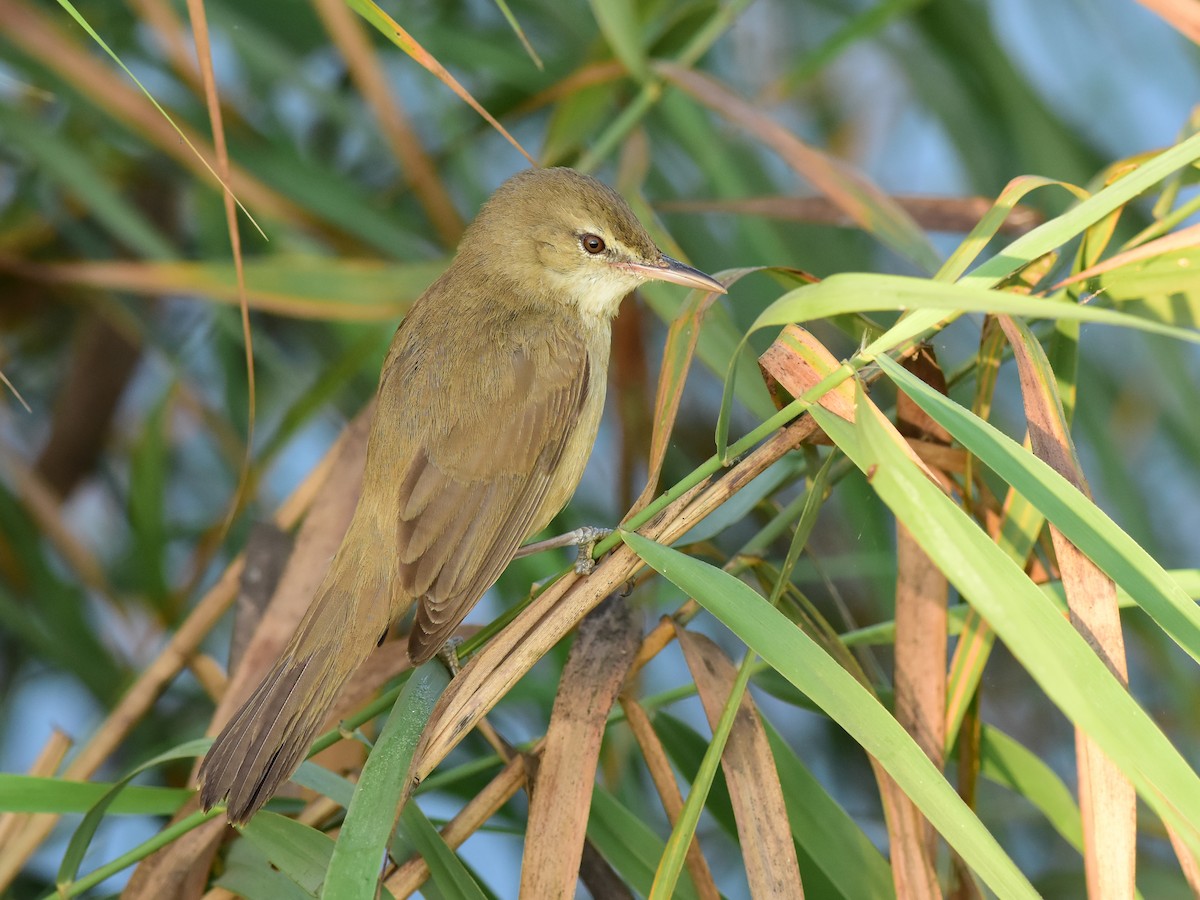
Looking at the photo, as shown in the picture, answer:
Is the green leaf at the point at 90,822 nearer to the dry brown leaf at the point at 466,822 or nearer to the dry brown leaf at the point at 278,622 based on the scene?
the dry brown leaf at the point at 278,622

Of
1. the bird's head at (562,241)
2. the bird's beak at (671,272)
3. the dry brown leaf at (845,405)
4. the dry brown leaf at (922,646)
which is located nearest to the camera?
the dry brown leaf at (845,405)

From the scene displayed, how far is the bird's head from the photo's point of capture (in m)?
2.46

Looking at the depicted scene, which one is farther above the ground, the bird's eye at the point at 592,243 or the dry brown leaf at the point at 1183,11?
the bird's eye at the point at 592,243

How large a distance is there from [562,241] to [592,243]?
2.8 inches

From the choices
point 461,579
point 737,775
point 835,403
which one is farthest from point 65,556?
point 835,403

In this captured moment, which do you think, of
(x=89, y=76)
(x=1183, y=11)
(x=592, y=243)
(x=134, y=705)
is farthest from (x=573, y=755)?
(x=89, y=76)

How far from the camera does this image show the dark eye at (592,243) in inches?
97.9

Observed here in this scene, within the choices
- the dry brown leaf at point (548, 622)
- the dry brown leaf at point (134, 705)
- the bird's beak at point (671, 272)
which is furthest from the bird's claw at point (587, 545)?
the dry brown leaf at point (134, 705)

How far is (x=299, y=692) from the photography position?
1790 mm

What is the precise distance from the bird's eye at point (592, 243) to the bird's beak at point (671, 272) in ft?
0.20

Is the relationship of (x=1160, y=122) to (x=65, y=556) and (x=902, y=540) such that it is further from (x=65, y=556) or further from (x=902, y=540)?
(x=65, y=556)

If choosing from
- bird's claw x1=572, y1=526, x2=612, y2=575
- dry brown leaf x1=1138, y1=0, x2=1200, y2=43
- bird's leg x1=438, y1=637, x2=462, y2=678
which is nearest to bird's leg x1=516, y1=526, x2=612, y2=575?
bird's claw x1=572, y1=526, x2=612, y2=575

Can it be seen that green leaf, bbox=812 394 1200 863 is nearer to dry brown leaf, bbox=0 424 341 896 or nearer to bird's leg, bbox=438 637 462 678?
bird's leg, bbox=438 637 462 678

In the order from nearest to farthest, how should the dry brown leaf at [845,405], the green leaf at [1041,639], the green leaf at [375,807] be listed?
the green leaf at [1041,639]
the green leaf at [375,807]
the dry brown leaf at [845,405]
